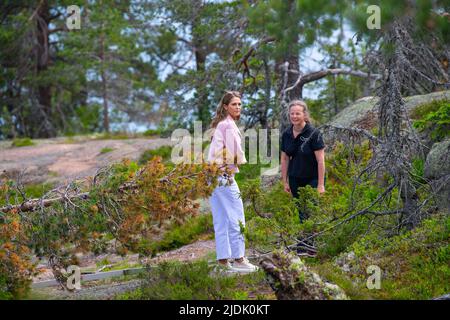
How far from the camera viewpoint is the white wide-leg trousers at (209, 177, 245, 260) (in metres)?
8.15

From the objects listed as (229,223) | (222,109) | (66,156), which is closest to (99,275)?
(229,223)

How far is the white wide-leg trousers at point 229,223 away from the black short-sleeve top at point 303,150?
1056 mm

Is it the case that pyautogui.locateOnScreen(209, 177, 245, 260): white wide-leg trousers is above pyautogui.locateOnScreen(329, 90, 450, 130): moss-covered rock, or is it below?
below

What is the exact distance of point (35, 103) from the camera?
1016 inches

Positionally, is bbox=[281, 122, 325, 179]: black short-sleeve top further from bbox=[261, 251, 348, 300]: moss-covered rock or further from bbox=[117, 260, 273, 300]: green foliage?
bbox=[261, 251, 348, 300]: moss-covered rock

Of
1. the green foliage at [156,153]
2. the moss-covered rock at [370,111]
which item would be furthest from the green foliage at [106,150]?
the moss-covered rock at [370,111]

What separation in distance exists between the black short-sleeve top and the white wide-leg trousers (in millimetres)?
1056

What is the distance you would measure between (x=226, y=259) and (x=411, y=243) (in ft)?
6.36

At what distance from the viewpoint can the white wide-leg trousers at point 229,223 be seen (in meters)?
8.15

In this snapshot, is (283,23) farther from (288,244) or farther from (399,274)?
(399,274)

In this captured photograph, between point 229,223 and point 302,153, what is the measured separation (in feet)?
4.23

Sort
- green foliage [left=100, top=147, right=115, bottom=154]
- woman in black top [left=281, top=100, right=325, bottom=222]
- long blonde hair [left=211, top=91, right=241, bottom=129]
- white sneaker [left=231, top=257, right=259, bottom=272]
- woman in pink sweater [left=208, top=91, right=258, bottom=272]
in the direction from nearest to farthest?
white sneaker [left=231, top=257, right=259, bottom=272] < woman in pink sweater [left=208, top=91, right=258, bottom=272] < long blonde hair [left=211, top=91, right=241, bottom=129] < woman in black top [left=281, top=100, right=325, bottom=222] < green foliage [left=100, top=147, right=115, bottom=154]

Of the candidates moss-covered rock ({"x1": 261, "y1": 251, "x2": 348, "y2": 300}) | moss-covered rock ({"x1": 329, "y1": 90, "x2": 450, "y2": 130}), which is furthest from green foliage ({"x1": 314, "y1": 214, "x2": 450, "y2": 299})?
moss-covered rock ({"x1": 329, "y1": 90, "x2": 450, "y2": 130})

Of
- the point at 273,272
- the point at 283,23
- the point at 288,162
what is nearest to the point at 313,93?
the point at 283,23
